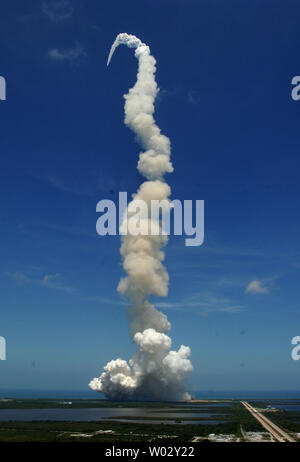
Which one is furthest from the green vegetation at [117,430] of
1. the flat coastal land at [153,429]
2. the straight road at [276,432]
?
the straight road at [276,432]

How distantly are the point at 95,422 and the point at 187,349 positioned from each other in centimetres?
6795

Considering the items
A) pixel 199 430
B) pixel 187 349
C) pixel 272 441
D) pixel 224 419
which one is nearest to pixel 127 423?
pixel 199 430

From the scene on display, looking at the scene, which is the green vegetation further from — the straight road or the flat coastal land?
the straight road

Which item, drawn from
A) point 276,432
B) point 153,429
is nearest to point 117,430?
point 153,429

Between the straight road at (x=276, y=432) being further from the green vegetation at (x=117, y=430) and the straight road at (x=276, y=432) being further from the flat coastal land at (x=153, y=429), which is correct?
the green vegetation at (x=117, y=430)

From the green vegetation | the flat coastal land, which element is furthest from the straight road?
the green vegetation

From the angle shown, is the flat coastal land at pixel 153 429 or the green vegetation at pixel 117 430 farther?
the green vegetation at pixel 117 430

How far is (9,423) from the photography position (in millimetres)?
141875

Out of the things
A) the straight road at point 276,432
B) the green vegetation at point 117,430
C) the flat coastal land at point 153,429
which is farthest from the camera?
the green vegetation at point 117,430

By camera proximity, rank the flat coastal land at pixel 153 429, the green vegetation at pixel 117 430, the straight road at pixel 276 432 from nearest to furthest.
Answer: the straight road at pixel 276 432
the flat coastal land at pixel 153 429
the green vegetation at pixel 117 430

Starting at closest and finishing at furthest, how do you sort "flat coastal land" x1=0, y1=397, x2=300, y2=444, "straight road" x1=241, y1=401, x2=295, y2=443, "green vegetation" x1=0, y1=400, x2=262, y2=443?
Answer: 1. "straight road" x1=241, y1=401, x2=295, y2=443
2. "flat coastal land" x1=0, y1=397, x2=300, y2=444
3. "green vegetation" x1=0, y1=400, x2=262, y2=443

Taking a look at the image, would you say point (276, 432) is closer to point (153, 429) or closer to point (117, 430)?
point (153, 429)
